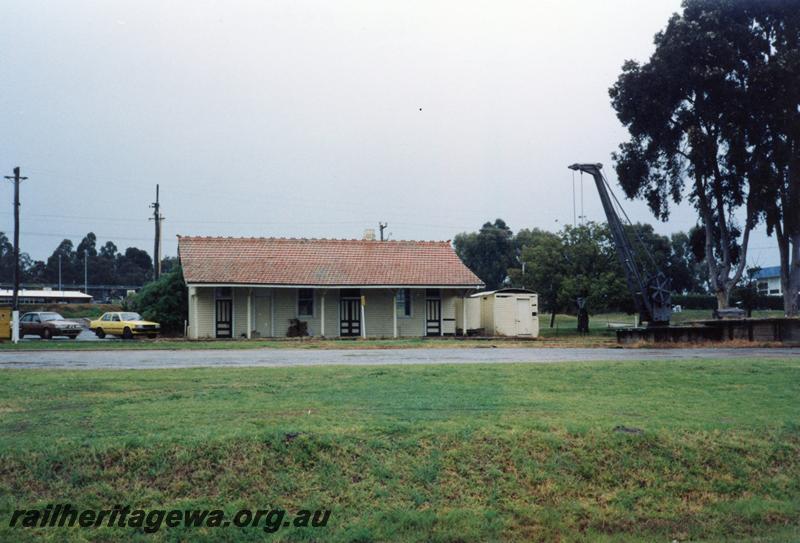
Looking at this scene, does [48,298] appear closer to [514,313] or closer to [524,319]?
[514,313]

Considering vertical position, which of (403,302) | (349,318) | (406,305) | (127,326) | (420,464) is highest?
(403,302)

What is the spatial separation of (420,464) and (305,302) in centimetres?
3056

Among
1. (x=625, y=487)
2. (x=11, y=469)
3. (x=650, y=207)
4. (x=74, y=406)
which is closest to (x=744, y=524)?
(x=625, y=487)

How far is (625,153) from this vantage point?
41781 mm

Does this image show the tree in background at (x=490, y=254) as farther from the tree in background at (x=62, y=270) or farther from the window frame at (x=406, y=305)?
the tree in background at (x=62, y=270)

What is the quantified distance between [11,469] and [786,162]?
37563 mm

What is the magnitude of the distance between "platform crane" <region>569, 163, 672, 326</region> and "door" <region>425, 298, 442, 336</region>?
953cm

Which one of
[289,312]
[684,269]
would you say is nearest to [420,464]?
[289,312]

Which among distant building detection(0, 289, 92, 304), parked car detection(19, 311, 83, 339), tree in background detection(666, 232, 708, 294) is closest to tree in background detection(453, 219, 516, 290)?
tree in background detection(666, 232, 708, 294)

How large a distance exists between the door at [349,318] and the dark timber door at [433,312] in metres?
3.48

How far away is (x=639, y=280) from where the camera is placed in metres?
34.1

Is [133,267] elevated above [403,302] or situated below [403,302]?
above

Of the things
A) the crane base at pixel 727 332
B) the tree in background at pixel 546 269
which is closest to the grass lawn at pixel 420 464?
the crane base at pixel 727 332

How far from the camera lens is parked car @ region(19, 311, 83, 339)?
3891 centimetres
